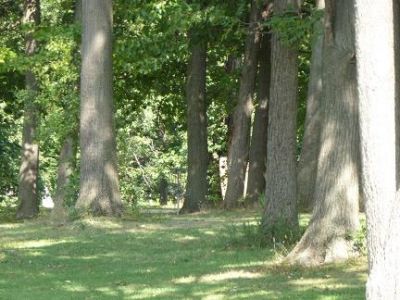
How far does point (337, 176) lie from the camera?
1448 cm

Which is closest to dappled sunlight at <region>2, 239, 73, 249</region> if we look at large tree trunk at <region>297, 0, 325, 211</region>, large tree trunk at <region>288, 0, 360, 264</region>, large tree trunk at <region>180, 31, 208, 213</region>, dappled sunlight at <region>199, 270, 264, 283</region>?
dappled sunlight at <region>199, 270, 264, 283</region>

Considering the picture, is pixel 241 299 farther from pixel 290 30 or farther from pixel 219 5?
pixel 219 5

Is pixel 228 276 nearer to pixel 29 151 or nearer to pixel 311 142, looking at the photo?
pixel 311 142

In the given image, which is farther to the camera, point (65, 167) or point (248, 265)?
point (65, 167)

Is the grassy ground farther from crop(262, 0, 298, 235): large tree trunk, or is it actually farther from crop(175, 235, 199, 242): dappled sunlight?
crop(262, 0, 298, 235): large tree trunk

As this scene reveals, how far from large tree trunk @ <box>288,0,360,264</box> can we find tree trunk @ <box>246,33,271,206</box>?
15.2 meters

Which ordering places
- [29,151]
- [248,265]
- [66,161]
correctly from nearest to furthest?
1. [248,265]
2. [66,161]
3. [29,151]

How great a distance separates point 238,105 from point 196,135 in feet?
5.62

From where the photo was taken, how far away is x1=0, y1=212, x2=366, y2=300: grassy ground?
1266cm

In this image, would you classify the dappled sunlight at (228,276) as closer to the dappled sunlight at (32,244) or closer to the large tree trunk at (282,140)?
the large tree trunk at (282,140)

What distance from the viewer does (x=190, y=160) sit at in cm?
2939

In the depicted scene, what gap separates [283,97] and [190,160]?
12803 mm

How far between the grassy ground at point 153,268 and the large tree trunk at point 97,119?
125 cm

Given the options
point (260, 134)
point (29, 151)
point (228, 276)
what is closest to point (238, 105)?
point (260, 134)
